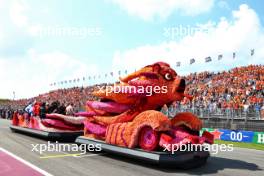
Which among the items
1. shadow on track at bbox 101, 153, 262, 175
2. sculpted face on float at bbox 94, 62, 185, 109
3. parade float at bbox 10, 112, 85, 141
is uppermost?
sculpted face on float at bbox 94, 62, 185, 109

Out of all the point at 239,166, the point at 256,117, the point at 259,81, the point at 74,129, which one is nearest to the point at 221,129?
the point at 256,117

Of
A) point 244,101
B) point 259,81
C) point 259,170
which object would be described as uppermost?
point 259,81

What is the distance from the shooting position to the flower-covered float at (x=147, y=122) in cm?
876

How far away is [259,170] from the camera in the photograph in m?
9.25

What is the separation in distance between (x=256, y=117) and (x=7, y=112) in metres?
37.6

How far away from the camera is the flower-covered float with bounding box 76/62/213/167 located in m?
8.76

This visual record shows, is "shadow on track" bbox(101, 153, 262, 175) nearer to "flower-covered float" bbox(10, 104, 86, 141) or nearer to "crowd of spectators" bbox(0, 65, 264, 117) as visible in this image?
"flower-covered float" bbox(10, 104, 86, 141)

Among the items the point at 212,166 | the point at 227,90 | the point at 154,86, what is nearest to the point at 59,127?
the point at 154,86

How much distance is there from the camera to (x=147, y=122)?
9250mm

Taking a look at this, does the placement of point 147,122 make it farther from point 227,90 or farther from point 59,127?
point 227,90

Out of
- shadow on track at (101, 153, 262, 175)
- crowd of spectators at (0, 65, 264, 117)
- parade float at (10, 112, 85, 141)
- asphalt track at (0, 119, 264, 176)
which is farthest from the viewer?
crowd of spectators at (0, 65, 264, 117)

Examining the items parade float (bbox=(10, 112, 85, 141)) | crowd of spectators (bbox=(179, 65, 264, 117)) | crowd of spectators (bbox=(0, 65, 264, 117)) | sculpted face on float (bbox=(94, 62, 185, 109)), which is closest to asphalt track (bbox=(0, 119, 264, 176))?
sculpted face on float (bbox=(94, 62, 185, 109))

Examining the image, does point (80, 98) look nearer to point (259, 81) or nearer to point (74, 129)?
point (259, 81)

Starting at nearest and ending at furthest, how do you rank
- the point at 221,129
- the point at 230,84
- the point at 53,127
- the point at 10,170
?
the point at 10,170 → the point at 53,127 → the point at 221,129 → the point at 230,84
